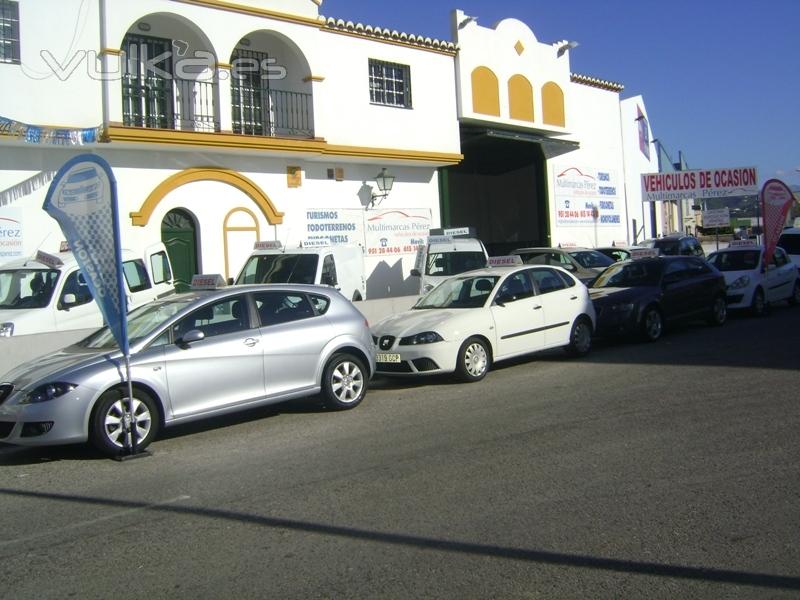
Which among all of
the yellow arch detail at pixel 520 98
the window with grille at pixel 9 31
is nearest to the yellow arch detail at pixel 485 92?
the yellow arch detail at pixel 520 98

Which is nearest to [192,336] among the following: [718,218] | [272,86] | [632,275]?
[632,275]

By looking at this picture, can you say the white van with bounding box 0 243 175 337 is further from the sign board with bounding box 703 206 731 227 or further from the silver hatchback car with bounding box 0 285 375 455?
the sign board with bounding box 703 206 731 227

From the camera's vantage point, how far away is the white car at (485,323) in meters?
10.9

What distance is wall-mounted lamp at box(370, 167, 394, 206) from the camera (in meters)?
21.4

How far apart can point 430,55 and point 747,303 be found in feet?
34.7

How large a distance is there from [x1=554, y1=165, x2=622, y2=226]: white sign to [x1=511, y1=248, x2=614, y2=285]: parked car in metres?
6.13

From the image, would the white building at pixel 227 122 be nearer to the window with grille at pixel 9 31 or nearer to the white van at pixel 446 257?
the window with grille at pixel 9 31

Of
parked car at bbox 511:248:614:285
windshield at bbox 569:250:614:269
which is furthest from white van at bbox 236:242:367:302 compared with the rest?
windshield at bbox 569:250:614:269

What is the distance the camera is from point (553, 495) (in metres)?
5.84

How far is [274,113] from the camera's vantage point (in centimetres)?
1973

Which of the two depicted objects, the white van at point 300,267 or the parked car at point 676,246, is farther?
the parked car at point 676,246

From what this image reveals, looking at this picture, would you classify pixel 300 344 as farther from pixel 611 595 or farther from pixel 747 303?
pixel 747 303

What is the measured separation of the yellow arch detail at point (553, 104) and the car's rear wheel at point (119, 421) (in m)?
20.2

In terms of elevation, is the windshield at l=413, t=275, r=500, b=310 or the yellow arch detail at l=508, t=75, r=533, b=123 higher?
the yellow arch detail at l=508, t=75, r=533, b=123
